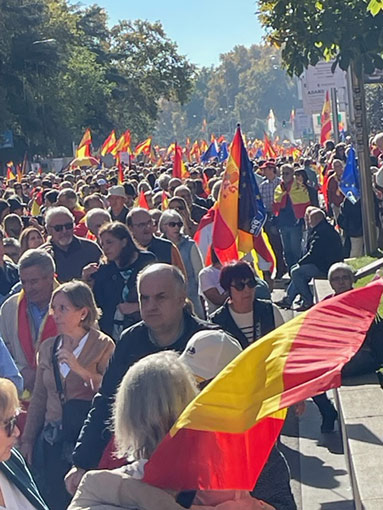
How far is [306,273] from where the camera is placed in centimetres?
1335

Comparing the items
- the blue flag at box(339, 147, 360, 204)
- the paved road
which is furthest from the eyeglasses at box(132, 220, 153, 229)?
the blue flag at box(339, 147, 360, 204)

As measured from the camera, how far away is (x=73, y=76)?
70.7 metres

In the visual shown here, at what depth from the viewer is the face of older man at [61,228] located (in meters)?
9.09

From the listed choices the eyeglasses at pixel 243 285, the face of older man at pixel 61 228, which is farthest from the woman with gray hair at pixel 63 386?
the face of older man at pixel 61 228

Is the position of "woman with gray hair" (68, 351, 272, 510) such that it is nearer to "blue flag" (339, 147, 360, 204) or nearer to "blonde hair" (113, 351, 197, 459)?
"blonde hair" (113, 351, 197, 459)

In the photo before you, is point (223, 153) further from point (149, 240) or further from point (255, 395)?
point (255, 395)

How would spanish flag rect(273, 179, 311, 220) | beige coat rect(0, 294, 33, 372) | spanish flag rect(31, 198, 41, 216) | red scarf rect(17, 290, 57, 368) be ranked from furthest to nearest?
spanish flag rect(31, 198, 41, 216), spanish flag rect(273, 179, 311, 220), beige coat rect(0, 294, 33, 372), red scarf rect(17, 290, 57, 368)

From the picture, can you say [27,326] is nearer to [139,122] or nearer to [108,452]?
[108,452]

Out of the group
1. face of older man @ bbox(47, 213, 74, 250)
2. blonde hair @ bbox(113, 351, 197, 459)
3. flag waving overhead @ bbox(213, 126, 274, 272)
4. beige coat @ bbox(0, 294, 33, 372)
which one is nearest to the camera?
blonde hair @ bbox(113, 351, 197, 459)

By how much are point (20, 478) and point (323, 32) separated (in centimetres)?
762

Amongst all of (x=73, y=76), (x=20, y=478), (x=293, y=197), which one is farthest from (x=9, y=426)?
(x=73, y=76)

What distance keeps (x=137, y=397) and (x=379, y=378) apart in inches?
184

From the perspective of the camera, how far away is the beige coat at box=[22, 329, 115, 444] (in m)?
5.79

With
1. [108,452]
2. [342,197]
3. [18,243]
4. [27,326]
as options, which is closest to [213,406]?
[108,452]
